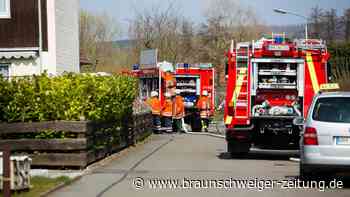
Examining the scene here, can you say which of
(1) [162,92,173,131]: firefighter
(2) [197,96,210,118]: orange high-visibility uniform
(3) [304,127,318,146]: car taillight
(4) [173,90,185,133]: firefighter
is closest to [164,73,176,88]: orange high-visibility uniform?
(4) [173,90,185,133]: firefighter

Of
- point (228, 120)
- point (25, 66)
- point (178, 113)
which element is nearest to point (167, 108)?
point (178, 113)

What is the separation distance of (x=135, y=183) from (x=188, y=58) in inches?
1881

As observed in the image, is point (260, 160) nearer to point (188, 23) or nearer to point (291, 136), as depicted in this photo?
point (291, 136)

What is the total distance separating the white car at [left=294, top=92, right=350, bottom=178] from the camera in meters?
12.4

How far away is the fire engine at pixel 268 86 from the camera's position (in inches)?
706

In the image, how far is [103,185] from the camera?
12812 millimetres

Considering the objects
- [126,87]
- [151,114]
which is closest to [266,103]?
[126,87]

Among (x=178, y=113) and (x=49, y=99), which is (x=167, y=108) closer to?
(x=178, y=113)

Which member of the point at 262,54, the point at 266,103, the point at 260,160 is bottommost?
the point at 260,160

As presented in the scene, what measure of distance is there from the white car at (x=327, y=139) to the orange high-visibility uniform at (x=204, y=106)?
20.1 metres

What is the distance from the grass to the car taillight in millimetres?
4194

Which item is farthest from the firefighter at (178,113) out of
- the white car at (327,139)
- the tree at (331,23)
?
the tree at (331,23)

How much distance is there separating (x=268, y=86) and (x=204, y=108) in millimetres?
14849

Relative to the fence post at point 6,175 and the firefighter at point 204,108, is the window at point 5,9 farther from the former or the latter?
the fence post at point 6,175
